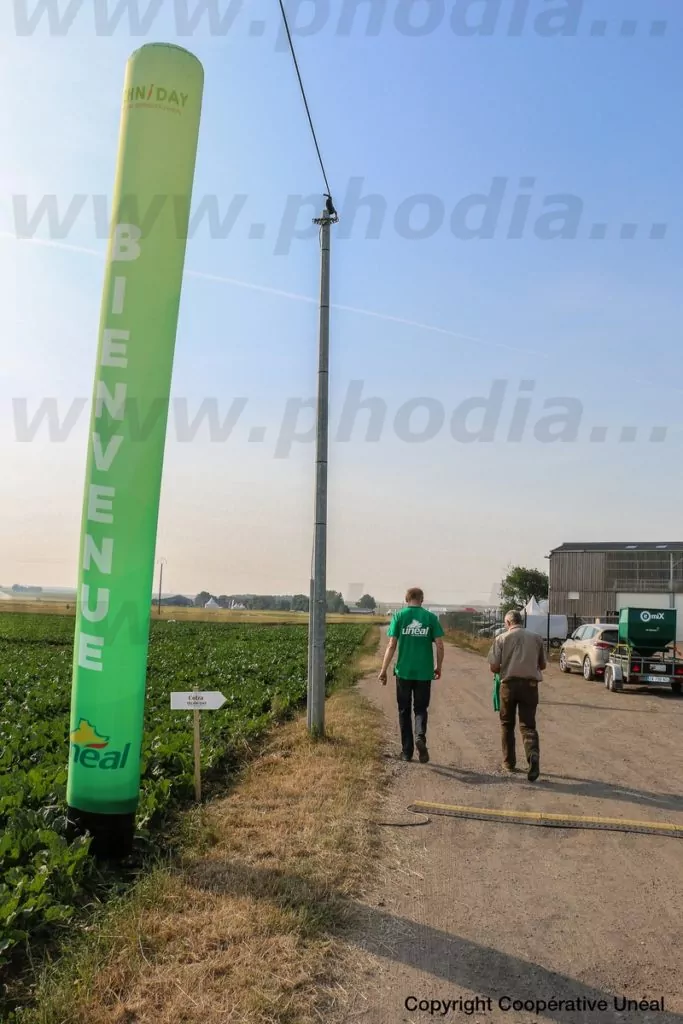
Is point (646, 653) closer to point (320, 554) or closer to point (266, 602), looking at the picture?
point (320, 554)

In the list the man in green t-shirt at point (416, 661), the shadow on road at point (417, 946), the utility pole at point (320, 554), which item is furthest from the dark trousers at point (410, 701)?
the shadow on road at point (417, 946)

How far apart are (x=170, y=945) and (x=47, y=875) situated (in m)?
1.28

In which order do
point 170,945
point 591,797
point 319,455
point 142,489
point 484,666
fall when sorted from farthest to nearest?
1. point 484,666
2. point 319,455
3. point 591,797
4. point 142,489
5. point 170,945

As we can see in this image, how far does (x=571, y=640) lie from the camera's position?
25234 mm

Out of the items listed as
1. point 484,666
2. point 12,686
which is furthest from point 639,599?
point 12,686

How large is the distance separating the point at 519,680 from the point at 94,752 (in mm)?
4920

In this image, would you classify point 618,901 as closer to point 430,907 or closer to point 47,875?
point 430,907

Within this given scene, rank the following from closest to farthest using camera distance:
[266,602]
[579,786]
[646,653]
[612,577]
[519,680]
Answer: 1. [579,786]
2. [519,680]
3. [646,653]
4. [612,577]
5. [266,602]

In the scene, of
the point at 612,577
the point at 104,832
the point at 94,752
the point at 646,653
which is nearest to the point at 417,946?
the point at 104,832

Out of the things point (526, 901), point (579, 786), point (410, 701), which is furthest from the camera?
point (410, 701)

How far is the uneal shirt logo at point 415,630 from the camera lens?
9.25 metres

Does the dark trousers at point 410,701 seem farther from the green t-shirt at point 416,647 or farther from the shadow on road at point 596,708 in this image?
the shadow on road at point 596,708

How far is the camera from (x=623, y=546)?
6147cm

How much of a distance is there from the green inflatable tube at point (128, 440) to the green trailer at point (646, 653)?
53.5 ft
